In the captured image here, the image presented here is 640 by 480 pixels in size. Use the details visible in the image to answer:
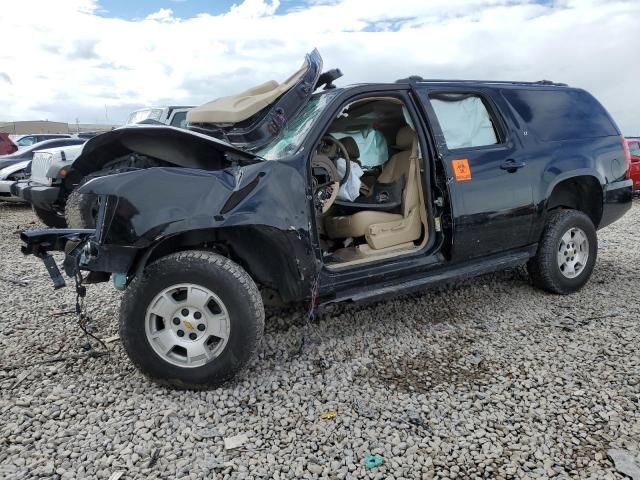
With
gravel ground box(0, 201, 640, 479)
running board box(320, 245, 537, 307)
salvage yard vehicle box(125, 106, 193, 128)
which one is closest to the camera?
gravel ground box(0, 201, 640, 479)

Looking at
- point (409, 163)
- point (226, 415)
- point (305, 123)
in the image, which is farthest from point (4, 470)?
point (409, 163)

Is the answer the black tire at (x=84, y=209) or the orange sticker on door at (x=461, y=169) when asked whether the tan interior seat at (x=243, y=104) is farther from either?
the orange sticker on door at (x=461, y=169)

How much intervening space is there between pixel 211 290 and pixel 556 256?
3153 mm

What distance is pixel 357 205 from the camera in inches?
168

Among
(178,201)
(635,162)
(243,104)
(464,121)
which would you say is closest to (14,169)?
(243,104)

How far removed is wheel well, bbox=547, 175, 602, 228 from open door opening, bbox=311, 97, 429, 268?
4.54 feet

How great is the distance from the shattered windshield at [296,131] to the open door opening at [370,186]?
0.73 feet

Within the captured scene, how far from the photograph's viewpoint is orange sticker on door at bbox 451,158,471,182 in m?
3.88

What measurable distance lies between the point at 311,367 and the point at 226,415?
0.72 metres

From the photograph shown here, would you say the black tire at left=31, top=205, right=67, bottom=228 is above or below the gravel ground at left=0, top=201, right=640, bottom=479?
above

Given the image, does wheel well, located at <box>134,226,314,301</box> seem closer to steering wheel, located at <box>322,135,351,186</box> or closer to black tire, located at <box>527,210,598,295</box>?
steering wheel, located at <box>322,135,351,186</box>

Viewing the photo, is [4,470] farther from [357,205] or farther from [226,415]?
[357,205]

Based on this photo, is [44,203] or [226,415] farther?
[44,203]

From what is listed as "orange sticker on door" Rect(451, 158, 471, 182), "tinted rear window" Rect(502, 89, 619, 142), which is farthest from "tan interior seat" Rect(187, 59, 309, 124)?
"tinted rear window" Rect(502, 89, 619, 142)
